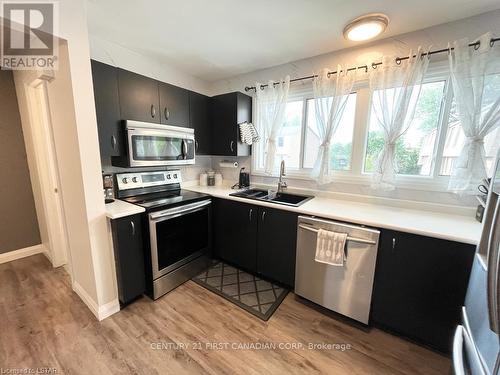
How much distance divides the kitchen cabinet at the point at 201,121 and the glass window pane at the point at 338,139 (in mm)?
1288

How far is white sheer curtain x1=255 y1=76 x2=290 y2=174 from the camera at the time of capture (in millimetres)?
2365

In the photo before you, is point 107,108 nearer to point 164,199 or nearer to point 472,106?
point 164,199

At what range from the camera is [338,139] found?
221cm

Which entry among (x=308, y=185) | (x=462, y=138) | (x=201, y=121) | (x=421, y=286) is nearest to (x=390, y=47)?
(x=462, y=138)

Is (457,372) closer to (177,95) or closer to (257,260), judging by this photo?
(257,260)

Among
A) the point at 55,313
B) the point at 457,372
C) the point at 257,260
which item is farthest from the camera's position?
the point at 257,260

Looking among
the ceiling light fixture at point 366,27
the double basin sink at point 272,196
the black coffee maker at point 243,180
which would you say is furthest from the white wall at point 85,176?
the ceiling light fixture at point 366,27

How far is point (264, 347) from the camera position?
4.84ft

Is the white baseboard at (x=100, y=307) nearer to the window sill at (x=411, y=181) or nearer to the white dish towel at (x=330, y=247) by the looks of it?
the white dish towel at (x=330, y=247)

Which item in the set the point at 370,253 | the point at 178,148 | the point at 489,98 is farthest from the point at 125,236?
the point at 489,98

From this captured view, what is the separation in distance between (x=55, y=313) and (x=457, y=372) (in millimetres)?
2624

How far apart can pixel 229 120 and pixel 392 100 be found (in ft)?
5.59

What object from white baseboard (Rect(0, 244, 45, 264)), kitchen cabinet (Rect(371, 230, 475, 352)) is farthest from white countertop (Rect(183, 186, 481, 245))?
white baseboard (Rect(0, 244, 45, 264))

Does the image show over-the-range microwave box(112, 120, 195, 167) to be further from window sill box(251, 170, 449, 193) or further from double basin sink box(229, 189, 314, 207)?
window sill box(251, 170, 449, 193)
